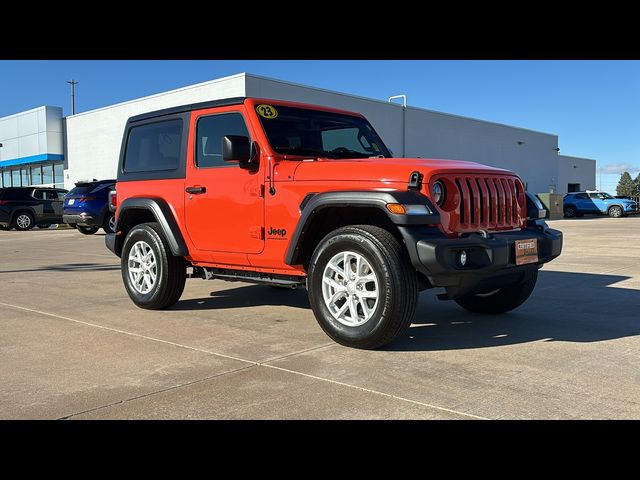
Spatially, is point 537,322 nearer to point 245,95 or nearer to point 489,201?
point 489,201

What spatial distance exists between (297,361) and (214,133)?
8.47 feet

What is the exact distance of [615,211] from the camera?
112 ft

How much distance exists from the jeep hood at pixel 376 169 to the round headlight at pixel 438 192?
91 millimetres

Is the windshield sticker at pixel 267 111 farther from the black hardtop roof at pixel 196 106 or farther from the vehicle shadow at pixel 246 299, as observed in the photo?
the vehicle shadow at pixel 246 299

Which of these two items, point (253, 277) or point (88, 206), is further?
point (88, 206)

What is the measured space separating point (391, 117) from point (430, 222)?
1082 inches

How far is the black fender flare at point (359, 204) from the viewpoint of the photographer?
4184mm

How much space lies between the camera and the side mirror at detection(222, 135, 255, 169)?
499 centimetres

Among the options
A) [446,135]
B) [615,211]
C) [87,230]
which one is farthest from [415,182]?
[615,211]

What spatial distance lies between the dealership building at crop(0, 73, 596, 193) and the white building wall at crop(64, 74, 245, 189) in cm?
4

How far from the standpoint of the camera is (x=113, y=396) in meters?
3.47

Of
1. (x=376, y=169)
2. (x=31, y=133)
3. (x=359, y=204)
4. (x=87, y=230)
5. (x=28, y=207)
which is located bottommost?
(x=87, y=230)
